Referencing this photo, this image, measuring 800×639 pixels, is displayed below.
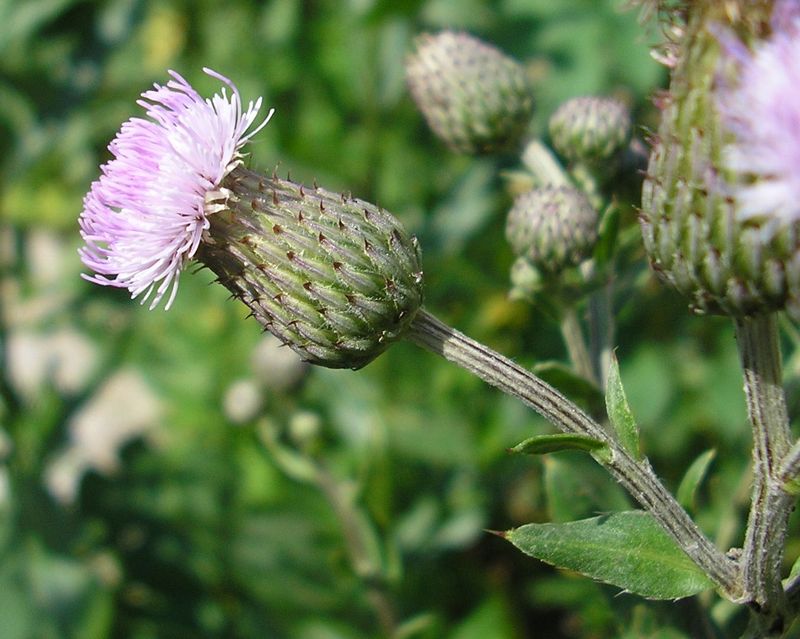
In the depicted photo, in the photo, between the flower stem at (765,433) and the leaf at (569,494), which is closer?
the flower stem at (765,433)

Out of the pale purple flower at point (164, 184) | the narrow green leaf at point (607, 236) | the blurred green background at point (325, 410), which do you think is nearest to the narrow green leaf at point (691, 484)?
the narrow green leaf at point (607, 236)

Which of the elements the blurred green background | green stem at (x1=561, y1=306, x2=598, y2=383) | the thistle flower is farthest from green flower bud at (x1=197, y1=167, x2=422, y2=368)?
the blurred green background

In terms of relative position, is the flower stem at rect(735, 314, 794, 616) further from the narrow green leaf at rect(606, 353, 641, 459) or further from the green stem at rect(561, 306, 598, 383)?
the green stem at rect(561, 306, 598, 383)

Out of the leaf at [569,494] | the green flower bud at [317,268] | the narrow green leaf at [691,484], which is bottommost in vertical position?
the leaf at [569,494]

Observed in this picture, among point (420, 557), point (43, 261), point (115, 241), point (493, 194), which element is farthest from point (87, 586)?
point (43, 261)

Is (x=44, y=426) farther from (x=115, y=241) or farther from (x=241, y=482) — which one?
(x=115, y=241)

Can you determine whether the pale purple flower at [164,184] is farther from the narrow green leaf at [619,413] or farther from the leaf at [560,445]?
the narrow green leaf at [619,413]
